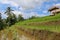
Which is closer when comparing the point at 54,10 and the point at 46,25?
the point at 46,25

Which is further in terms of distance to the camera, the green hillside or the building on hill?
the building on hill

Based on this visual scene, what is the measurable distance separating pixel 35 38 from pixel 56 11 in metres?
21.3

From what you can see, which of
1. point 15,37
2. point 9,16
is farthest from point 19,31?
point 9,16

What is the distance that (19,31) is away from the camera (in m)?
25.8

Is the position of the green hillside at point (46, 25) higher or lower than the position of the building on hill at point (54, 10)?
lower

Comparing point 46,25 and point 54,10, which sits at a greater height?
point 54,10

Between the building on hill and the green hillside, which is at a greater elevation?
the building on hill

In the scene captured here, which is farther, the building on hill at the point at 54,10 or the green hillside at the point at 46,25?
the building on hill at the point at 54,10

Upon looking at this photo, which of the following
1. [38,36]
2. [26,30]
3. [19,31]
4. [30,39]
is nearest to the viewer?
[38,36]

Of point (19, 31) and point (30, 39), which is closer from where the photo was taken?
point (30, 39)

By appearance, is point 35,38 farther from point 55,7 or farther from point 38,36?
point 55,7

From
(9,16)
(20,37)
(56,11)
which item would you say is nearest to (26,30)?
(20,37)

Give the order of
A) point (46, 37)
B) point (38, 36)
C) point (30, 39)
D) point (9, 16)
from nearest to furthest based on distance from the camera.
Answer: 1. point (46, 37)
2. point (38, 36)
3. point (30, 39)
4. point (9, 16)

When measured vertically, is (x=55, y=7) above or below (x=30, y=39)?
above
